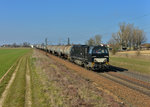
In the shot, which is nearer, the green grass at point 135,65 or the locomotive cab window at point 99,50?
the locomotive cab window at point 99,50

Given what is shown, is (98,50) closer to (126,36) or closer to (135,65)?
(135,65)

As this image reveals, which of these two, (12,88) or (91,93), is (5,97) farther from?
(91,93)

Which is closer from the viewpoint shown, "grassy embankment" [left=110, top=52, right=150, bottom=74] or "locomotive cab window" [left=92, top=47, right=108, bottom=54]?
"locomotive cab window" [left=92, top=47, right=108, bottom=54]

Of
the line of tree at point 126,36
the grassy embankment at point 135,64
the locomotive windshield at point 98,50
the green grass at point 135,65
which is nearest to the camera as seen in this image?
the locomotive windshield at point 98,50

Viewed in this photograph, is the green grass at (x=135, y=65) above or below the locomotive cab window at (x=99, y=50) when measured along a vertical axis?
below

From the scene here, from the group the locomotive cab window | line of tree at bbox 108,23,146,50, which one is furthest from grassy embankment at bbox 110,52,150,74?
line of tree at bbox 108,23,146,50

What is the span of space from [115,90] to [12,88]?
7376mm

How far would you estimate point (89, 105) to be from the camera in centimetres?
772

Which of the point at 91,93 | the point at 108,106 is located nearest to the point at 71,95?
the point at 91,93

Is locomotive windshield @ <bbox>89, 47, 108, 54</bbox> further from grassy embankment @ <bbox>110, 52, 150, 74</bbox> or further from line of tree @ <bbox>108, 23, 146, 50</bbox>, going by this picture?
line of tree @ <bbox>108, 23, 146, 50</bbox>

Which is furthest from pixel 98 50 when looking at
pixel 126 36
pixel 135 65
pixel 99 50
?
pixel 126 36

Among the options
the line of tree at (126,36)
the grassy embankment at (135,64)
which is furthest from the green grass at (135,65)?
the line of tree at (126,36)

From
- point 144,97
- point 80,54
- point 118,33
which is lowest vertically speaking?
point 144,97

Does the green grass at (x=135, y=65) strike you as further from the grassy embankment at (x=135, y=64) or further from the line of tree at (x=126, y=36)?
the line of tree at (x=126, y=36)
